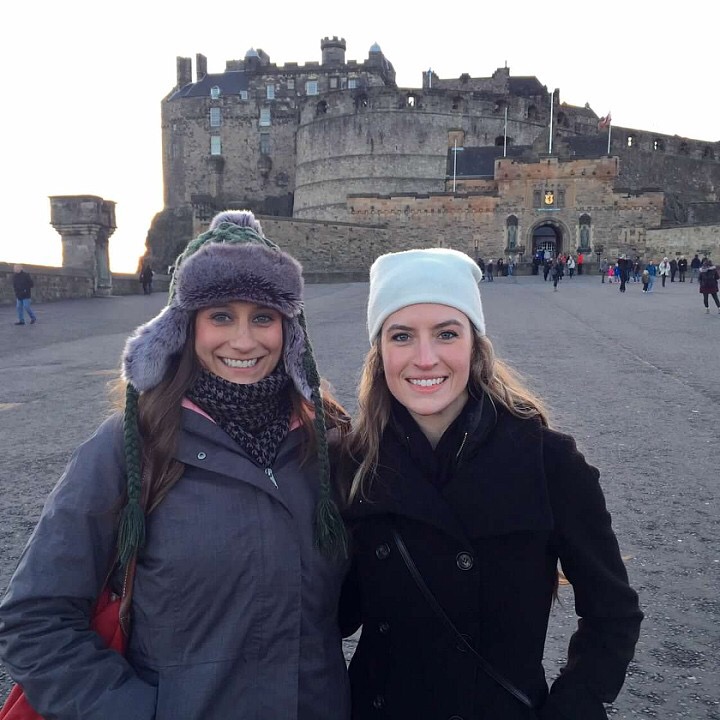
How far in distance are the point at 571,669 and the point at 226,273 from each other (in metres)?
1.09

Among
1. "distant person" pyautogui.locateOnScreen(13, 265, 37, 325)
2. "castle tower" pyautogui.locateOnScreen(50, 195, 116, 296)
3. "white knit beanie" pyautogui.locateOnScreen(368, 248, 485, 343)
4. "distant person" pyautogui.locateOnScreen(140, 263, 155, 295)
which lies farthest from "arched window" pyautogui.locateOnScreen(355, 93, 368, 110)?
"white knit beanie" pyautogui.locateOnScreen(368, 248, 485, 343)

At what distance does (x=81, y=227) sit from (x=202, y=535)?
18.5 metres

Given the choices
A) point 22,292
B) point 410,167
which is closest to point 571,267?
point 410,167

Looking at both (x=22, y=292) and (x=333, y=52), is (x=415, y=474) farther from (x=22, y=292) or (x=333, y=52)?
(x=333, y=52)

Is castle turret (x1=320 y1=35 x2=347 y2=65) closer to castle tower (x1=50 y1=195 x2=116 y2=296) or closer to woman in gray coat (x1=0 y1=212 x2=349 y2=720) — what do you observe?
castle tower (x1=50 y1=195 x2=116 y2=296)

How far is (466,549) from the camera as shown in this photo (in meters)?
1.42

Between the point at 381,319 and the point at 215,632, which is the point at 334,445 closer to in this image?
the point at 381,319

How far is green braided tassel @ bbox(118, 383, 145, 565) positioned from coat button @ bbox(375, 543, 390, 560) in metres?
0.48

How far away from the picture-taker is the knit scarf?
149 centimetres

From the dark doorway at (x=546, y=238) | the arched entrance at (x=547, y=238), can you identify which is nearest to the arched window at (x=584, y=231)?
the arched entrance at (x=547, y=238)

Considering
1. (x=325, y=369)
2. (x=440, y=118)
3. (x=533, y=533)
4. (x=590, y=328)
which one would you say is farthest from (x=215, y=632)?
(x=440, y=118)

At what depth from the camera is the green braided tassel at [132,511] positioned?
1336mm

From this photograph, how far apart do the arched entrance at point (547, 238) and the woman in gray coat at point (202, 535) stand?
A: 3830 centimetres

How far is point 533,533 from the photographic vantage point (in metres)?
1.46
